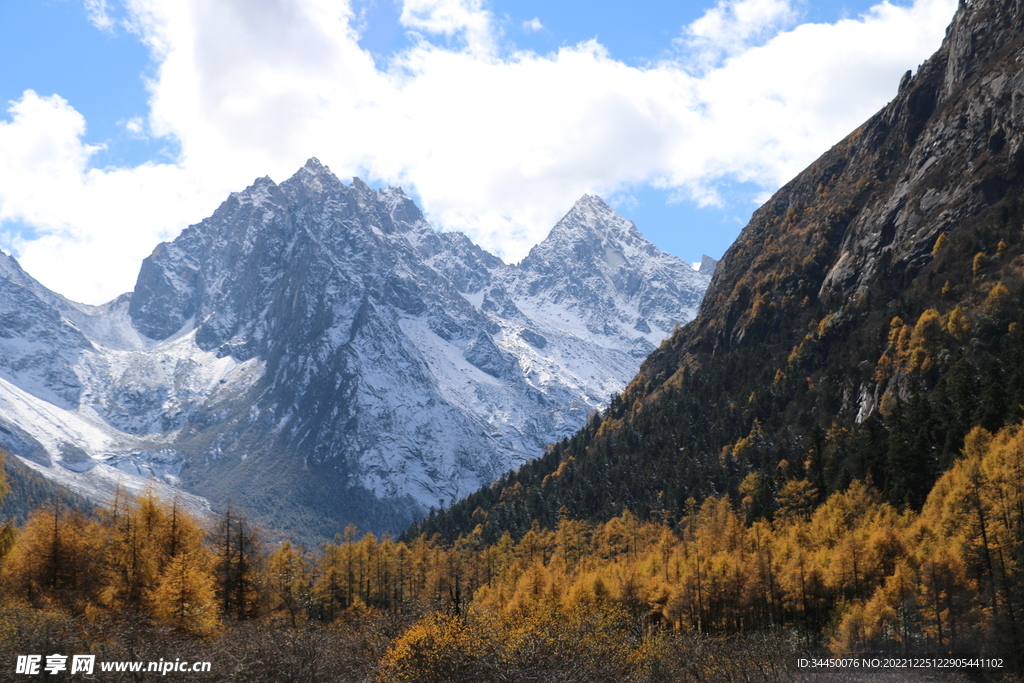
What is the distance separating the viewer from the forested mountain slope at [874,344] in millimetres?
101375

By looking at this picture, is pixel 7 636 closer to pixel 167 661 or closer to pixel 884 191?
pixel 167 661

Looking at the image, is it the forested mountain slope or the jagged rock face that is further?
the jagged rock face

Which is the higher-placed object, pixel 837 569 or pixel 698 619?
pixel 837 569

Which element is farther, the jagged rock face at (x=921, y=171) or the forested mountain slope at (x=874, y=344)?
the jagged rock face at (x=921, y=171)

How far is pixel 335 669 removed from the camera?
41219 mm

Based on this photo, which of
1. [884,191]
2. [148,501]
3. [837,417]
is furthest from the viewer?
[884,191]

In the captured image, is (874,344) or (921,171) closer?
(874,344)

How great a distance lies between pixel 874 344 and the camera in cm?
13325

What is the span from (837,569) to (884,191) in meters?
127

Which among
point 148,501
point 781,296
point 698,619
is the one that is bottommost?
point 698,619

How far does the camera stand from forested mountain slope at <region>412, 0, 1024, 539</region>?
101375mm

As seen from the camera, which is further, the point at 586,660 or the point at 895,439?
the point at 895,439

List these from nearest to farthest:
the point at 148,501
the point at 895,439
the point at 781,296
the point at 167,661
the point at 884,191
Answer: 1. the point at 167,661
2. the point at 148,501
3. the point at 895,439
4. the point at 884,191
5. the point at 781,296

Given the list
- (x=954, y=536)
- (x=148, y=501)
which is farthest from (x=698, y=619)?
(x=148, y=501)
